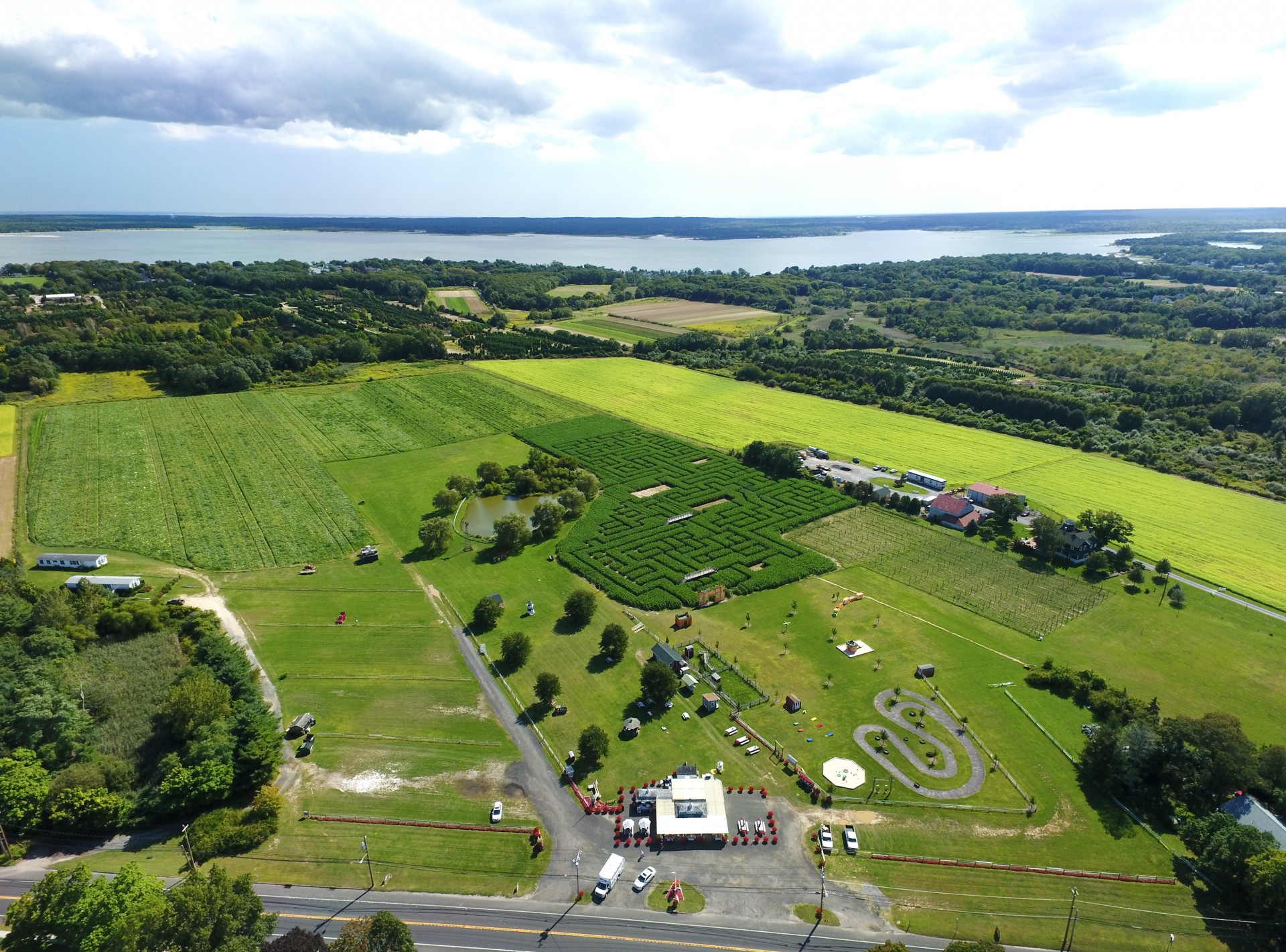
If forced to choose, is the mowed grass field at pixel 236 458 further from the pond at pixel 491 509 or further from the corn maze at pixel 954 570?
the corn maze at pixel 954 570

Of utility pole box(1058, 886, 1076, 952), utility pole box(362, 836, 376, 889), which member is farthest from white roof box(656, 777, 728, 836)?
utility pole box(1058, 886, 1076, 952)

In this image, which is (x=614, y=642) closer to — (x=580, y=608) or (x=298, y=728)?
(x=580, y=608)

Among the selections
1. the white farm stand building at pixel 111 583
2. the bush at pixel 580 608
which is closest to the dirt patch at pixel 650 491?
the bush at pixel 580 608

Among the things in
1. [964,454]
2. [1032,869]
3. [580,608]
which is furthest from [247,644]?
[964,454]

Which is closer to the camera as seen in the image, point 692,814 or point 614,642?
point 692,814

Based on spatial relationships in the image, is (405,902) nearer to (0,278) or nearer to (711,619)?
(711,619)

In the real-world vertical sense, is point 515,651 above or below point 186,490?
below
